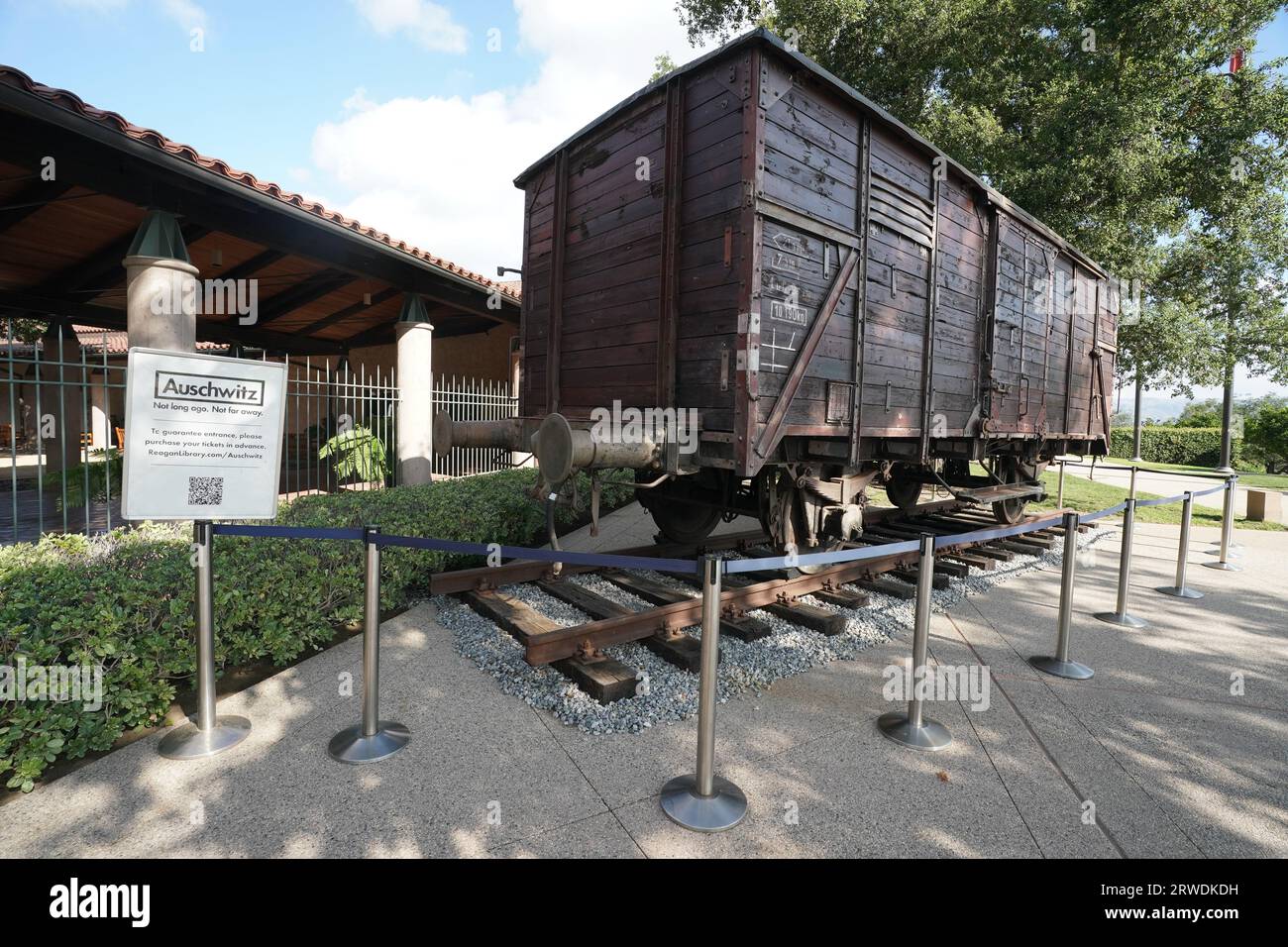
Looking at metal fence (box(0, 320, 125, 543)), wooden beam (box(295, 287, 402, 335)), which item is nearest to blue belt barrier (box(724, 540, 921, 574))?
metal fence (box(0, 320, 125, 543))

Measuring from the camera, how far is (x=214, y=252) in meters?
8.05

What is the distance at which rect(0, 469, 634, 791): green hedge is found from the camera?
2.57 meters

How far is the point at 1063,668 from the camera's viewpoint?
396cm

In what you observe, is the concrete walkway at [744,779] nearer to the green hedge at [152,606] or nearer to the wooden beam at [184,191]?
the green hedge at [152,606]

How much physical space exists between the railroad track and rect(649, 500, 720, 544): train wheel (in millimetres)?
136

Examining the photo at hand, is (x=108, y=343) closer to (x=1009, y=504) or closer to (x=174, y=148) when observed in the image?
(x=174, y=148)

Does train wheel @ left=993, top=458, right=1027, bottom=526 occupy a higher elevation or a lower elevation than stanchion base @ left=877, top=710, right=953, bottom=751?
higher

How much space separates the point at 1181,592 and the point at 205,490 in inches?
304

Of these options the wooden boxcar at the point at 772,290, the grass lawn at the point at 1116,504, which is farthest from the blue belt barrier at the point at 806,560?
the grass lawn at the point at 1116,504

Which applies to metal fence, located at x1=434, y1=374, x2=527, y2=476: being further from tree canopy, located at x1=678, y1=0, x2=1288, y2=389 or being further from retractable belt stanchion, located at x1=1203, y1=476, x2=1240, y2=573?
retractable belt stanchion, located at x1=1203, y1=476, x2=1240, y2=573

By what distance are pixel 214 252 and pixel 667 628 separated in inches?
314

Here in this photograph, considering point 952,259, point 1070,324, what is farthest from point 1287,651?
point 1070,324

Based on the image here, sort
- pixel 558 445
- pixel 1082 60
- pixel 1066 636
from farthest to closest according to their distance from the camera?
pixel 1082 60 → pixel 1066 636 → pixel 558 445

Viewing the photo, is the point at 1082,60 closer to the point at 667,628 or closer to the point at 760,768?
the point at 667,628
